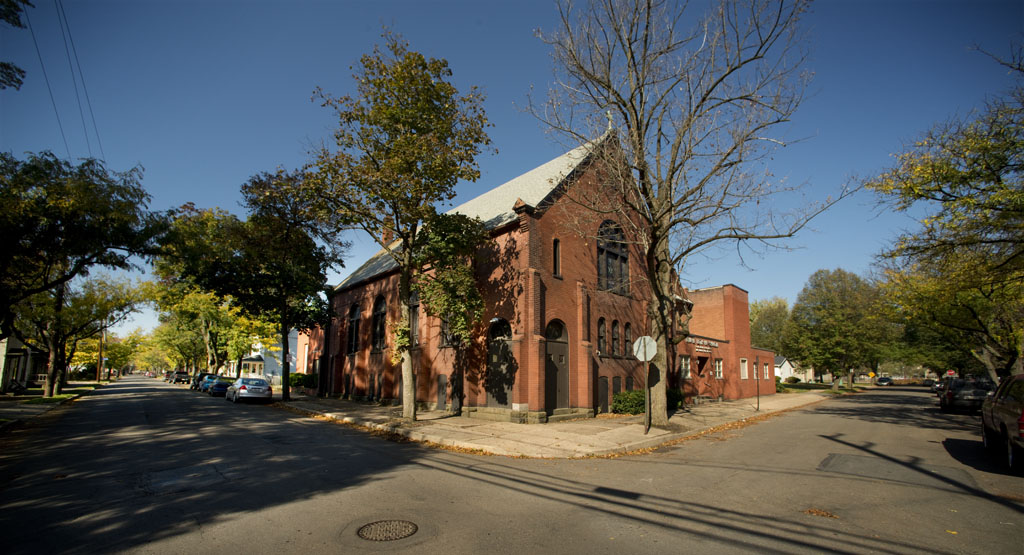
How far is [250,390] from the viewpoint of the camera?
2719 cm

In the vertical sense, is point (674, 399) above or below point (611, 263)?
below

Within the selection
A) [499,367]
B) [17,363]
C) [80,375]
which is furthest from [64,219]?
[80,375]

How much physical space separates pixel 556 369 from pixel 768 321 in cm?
7998

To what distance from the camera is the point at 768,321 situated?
8412 cm

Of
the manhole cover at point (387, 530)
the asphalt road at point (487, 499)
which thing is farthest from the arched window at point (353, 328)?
the manhole cover at point (387, 530)

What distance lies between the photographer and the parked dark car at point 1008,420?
8.32 metres

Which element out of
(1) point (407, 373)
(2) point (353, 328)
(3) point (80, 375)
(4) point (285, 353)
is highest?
(2) point (353, 328)

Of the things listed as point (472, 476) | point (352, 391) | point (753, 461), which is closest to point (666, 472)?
point (753, 461)

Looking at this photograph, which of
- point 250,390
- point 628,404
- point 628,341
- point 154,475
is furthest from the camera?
point 250,390

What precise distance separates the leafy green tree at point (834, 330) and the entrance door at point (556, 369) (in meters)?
37.4

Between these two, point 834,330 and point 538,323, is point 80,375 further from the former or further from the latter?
point 834,330

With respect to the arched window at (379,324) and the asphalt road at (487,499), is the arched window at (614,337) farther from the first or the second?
the arched window at (379,324)

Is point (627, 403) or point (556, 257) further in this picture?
point (627, 403)

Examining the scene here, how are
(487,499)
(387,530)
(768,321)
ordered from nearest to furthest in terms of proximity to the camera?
(387,530) < (487,499) < (768,321)
